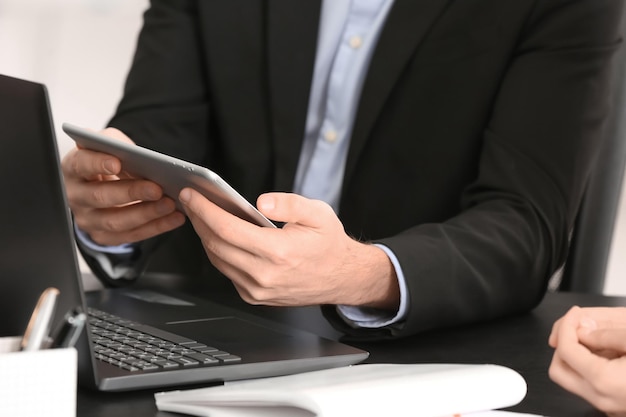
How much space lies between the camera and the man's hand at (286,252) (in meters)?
0.85

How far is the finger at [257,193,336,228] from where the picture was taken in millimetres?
847

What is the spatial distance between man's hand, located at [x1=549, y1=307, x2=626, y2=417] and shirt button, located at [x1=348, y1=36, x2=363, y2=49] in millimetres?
742

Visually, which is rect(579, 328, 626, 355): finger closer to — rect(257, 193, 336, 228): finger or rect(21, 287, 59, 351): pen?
rect(257, 193, 336, 228): finger

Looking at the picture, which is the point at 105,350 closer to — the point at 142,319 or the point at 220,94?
the point at 142,319

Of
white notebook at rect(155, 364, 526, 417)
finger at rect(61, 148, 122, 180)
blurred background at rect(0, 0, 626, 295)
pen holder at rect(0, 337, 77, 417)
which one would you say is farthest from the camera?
blurred background at rect(0, 0, 626, 295)

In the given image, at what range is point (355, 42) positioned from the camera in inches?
57.4

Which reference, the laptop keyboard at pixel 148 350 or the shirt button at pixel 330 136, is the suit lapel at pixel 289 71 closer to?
the shirt button at pixel 330 136

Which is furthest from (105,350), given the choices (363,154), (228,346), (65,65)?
(65,65)

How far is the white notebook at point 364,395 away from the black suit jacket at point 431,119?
27cm

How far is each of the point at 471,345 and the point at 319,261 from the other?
20cm

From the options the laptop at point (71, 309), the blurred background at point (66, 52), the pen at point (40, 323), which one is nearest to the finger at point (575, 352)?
the laptop at point (71, 309)

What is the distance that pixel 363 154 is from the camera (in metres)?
1.46

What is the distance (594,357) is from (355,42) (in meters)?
0.81

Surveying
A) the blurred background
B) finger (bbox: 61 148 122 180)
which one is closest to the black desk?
finger (bbox: 61 148 122 180)
